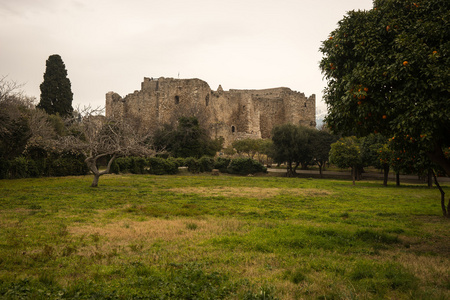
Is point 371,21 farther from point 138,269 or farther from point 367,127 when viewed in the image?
point 138,269

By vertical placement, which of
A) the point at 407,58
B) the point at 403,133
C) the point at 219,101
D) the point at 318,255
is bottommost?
the point at 318,255

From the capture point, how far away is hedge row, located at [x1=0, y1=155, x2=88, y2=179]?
20048 millimetres

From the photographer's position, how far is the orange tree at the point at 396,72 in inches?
233

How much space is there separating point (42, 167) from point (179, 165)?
508 inches

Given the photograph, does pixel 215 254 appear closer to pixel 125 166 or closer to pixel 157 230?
pixel 157 230

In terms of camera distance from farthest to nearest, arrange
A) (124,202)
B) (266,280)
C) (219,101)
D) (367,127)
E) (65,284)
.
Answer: (219,101) < (124,202) < (367,127) < (266,280) < (65,284)

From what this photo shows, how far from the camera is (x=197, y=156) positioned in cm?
3728

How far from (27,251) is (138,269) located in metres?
2.31

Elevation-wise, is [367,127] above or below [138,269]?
above

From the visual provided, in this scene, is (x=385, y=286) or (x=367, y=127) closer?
(x=385, y=286)

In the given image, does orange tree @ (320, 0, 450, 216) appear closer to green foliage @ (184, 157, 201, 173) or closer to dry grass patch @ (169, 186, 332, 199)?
dry grass patch @ (169, 186, 332, 199)

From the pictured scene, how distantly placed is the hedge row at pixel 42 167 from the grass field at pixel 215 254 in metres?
10.6

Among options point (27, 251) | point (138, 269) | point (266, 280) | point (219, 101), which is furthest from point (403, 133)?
point (219, 101)

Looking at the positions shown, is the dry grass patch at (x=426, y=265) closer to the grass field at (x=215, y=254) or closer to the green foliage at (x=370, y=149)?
the grass field at (x=215, y=254)
